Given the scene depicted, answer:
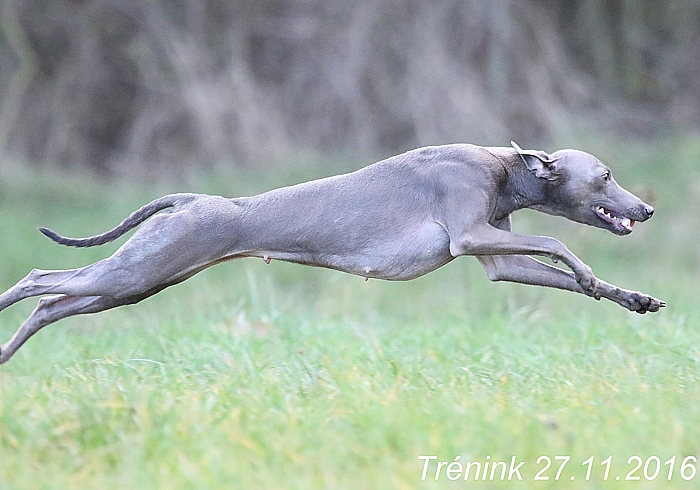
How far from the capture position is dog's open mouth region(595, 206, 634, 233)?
5.87 m

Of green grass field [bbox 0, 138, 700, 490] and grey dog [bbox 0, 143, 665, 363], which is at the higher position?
grey dog [bbox 0, 143, 665, 363]

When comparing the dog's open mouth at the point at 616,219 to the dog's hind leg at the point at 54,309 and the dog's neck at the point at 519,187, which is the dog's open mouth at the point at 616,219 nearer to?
the dog's neck at the point at 519,187

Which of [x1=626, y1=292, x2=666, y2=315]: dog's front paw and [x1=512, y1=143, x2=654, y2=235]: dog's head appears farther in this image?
[x1=512, y1=143, x2=654, y2=235]: dog's head

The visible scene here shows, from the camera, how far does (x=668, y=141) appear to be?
49.4 feet

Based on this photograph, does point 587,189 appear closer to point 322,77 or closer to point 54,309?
point 54,309

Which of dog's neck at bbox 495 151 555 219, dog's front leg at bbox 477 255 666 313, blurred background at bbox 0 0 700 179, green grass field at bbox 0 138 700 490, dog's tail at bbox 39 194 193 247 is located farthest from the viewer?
blurred background at bbox 0 0 700 179

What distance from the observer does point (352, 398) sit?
15.3 ft

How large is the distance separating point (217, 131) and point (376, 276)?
9.91 meters

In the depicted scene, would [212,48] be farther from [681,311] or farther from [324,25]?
[681,311]

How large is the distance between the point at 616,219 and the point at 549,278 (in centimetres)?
51

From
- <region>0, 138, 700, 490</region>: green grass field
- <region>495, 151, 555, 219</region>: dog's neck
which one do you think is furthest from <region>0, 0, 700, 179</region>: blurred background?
<region>495, 151, 555, 219</region>: dog's neck

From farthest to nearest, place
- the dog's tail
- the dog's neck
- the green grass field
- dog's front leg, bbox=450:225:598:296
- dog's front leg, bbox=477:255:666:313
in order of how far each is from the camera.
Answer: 1. the dog's neck
2. the dog's tail
3. dog's front leg, bbox=477:255:666:313
4. dog's front leg, bbox=450:225:598:296
5. the green grass field

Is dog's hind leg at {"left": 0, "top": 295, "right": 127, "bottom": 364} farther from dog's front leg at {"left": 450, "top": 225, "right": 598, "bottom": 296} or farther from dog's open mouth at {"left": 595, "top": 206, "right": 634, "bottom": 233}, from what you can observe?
dog's open mouth at {"left": 595, "top": 206, "right": 634, "bottom": 233}

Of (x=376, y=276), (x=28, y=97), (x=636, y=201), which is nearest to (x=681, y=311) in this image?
(x=636, y=201)
